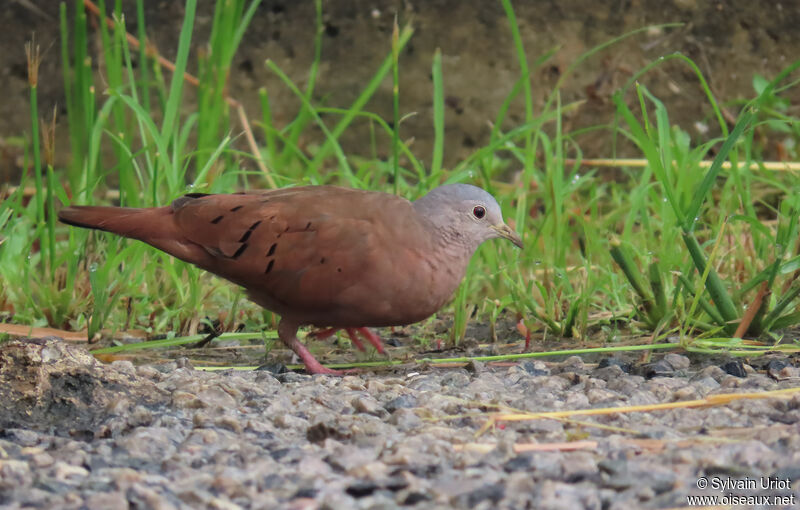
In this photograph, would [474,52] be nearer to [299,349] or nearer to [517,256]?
[517,256]

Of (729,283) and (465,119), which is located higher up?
(465,119)

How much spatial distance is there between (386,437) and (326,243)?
109cm

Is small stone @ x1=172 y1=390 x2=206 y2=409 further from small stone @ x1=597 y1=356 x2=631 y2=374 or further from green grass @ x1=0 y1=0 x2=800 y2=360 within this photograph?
small stone @ x1=597 y1=356 x2=631 y2=374

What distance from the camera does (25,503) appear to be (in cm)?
184

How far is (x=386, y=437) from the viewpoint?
2.24 meters

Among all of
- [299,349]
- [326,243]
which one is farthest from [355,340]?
[326,243]

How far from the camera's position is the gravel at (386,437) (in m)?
→ 1.86

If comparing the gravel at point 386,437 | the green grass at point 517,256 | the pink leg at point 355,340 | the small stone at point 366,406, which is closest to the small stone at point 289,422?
the gravel at point 386,437

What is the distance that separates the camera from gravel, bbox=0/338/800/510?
A: 1857 mm

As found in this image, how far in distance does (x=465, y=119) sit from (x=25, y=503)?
4265mm

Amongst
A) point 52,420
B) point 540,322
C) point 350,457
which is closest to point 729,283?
→ point 540,322

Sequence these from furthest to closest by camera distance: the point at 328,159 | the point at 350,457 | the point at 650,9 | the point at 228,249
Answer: the point at 328,159 → the point at 650,9 → the point at 228,249 → the point at 350,457

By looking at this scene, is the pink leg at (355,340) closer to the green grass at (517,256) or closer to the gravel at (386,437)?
the green grass at (517,256)

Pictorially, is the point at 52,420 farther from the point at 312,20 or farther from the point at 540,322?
the point at 312,20
